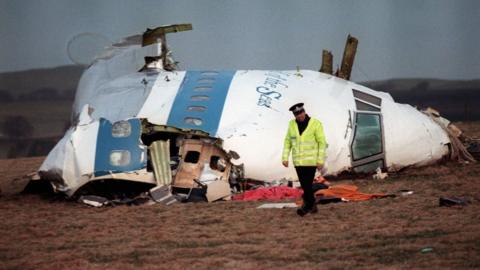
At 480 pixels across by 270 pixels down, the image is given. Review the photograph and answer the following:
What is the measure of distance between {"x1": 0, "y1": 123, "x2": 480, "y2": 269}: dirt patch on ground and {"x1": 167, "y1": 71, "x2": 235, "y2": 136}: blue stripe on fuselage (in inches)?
81.1

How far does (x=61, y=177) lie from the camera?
786 inches

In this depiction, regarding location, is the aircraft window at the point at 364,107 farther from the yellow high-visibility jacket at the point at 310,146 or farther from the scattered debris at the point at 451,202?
the yellow high-visibility jacket at the point at 310,146

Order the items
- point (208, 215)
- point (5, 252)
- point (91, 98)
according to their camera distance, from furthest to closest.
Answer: point (91, 98) < point (208, 215) < point (5, 252)

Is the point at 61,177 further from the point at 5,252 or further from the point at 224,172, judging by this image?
the point at 5,252

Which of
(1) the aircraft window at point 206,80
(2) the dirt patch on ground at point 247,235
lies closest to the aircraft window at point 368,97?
(2) the dirt patch on ground at point 247,235

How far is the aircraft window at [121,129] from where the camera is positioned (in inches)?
793

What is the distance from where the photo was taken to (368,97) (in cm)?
2272

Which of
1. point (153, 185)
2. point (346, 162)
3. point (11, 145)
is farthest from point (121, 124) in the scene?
point (11, 145)

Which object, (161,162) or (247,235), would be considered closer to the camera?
(247,235)

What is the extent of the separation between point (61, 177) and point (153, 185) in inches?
66.8

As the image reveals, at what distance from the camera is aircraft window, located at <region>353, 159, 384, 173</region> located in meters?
21.8

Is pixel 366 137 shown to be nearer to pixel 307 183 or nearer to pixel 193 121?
pixel 193 121

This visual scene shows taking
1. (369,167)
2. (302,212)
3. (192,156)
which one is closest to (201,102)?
(192,156)

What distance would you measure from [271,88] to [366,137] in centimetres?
215
